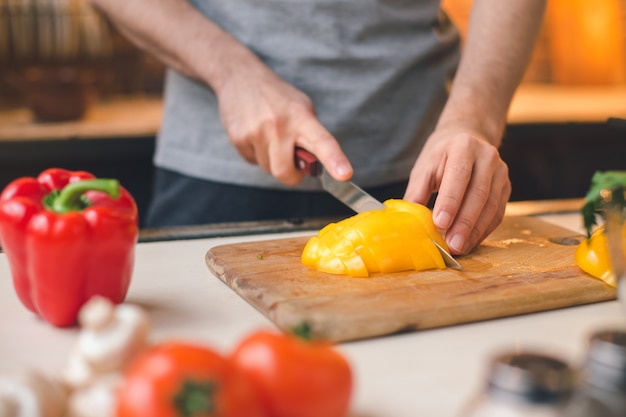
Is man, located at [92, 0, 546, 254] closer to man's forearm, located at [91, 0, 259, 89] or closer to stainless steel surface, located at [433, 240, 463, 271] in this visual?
man's forearm, located at [91, 0, 259, 89]

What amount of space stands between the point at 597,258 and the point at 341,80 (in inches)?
31.7

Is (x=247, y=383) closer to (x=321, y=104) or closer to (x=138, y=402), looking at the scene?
(x=138, y=402)

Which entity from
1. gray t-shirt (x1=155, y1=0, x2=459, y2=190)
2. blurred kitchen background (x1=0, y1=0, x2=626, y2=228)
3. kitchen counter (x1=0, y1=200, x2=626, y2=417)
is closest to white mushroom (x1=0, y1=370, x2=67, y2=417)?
kitchen counter (x1=0, y1=200, x2=626, y2=417)

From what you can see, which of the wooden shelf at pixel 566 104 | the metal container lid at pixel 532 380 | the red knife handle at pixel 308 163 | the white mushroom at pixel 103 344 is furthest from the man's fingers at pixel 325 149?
the wooden shelf at pixel 566 104

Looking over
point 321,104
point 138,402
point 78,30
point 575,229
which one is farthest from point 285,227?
point 78,30

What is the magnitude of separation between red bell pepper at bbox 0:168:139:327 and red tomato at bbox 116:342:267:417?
1.31 feet

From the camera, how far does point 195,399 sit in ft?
2.01

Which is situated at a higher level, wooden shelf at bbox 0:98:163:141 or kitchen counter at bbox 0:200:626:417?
kitchen counter at bbox 0:200:626:417

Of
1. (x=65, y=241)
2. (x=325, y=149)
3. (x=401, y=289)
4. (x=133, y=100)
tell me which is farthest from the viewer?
(x=133, y=100)

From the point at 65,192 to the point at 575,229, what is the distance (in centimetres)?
108

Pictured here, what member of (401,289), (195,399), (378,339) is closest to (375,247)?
(401,289)

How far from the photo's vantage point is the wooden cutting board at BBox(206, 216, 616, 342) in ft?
3.57

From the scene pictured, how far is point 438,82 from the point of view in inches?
79.2

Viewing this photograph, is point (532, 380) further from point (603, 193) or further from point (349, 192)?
point (349, 192)
